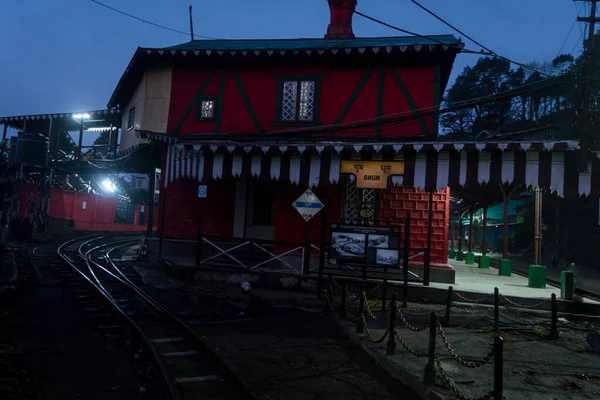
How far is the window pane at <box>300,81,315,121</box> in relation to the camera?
16486 mm

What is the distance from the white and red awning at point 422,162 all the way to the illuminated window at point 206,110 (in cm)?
345

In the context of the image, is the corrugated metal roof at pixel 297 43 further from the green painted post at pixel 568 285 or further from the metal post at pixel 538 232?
the green painted post at pixel 568 285

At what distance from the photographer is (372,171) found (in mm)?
12805

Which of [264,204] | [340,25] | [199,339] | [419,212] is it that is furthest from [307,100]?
[199,339]

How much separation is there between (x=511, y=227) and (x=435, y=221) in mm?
27637

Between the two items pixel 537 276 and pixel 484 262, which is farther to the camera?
pixel 484 262

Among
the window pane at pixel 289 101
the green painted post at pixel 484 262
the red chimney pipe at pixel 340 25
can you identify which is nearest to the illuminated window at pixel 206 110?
the window pane at pixel 289 101

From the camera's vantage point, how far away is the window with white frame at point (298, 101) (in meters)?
16.5

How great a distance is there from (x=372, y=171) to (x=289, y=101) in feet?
18.1

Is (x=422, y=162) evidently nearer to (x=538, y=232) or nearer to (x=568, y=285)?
(x=568, y=285)

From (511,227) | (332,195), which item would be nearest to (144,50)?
(332,195)

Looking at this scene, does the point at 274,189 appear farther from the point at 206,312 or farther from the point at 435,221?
the point at 206,312

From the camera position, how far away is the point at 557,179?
11.4 meters

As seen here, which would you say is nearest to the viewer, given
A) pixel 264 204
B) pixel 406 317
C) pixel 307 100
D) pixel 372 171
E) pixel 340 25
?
pixel 406 317
